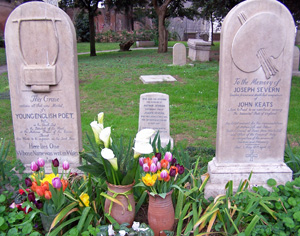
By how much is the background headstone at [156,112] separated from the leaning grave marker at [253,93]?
5.78ft

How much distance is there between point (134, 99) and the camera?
854cm

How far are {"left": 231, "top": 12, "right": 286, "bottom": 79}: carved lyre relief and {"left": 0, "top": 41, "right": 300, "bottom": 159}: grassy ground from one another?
57.9 inches

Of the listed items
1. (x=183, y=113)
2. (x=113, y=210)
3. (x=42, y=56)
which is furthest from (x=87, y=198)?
(x=183, y=113)

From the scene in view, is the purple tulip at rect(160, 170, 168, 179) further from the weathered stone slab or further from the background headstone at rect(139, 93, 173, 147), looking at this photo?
the weathered stone slab

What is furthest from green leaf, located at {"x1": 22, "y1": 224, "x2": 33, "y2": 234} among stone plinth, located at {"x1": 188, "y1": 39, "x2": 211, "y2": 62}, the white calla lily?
stone plinth, located at {"x1": 188, "y1": 39, "x2": 211, "y2": 62}

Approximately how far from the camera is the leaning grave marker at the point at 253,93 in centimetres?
334

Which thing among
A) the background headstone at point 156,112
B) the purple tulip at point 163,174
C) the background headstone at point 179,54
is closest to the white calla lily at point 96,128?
the purple tulip at point 163,174

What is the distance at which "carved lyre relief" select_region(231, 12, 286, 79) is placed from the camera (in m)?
3.32

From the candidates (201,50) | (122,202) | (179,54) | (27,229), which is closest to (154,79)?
(179,54)

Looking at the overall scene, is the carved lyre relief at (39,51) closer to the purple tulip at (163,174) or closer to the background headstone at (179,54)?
the purple tulip at (163,174)

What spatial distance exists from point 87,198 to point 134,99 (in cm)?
567

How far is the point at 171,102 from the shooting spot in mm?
8141

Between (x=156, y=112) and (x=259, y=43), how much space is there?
236 centimetres

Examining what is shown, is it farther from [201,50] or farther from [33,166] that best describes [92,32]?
[33,166]
